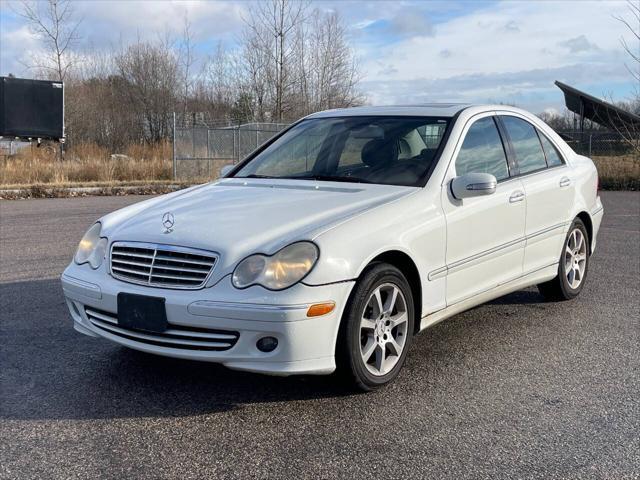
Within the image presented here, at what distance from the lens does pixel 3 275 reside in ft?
23.2

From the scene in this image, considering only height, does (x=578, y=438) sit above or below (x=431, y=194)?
below

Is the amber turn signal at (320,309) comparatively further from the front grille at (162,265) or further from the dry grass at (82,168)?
the dry grass at (82,168)

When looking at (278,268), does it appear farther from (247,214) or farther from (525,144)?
(525,144)

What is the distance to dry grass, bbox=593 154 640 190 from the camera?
19125mm

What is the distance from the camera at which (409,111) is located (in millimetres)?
5102

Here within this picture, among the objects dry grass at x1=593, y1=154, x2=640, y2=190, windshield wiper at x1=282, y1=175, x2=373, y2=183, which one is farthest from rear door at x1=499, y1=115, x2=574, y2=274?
dry grass at x1=593, y1=154, x2=640, y2=190

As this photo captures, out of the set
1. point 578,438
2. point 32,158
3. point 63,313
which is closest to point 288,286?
point 578,438

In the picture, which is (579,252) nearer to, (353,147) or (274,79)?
(353,147)

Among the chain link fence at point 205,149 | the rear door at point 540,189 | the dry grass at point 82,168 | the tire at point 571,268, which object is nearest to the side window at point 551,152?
the rear door at point 540,189

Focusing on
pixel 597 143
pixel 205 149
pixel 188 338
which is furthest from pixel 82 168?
pixel 188 338

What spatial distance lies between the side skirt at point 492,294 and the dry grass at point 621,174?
15.1m

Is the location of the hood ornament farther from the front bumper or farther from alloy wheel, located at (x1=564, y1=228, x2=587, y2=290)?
alloy wheel, located at (x1=564, y1=228, x2=587, y2=290)

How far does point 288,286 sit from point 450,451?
1.09 metres

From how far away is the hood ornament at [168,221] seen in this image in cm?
380
